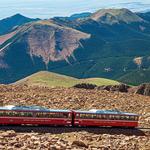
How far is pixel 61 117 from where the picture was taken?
6269 centimetres

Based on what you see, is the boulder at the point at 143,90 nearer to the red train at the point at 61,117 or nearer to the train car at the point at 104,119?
the train car at the point at 104,119

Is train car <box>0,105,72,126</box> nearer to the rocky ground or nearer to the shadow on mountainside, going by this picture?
the shadow on mountainside

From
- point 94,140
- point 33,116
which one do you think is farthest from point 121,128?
point 94,140

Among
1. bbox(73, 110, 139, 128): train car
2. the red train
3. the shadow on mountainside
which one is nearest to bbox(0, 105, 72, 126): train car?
the red train

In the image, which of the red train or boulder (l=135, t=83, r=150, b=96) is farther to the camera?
Answer: boulder (l=135, t=83, r=150, b=96)

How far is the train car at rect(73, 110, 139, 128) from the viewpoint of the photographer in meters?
63.7

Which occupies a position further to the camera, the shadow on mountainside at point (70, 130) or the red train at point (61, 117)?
the red train at point (61, 117)

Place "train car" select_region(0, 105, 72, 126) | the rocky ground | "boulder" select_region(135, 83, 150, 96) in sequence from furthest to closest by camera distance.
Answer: "boulder" select_region(135, 83, 150, 96) < "train car" select_region(0, 105, 72, 126) < the rocky ground

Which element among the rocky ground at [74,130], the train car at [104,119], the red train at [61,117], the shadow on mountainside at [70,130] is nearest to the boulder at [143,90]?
the rocky ground at [74,130]

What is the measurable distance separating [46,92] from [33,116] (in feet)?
112

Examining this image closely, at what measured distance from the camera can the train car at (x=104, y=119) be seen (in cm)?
6367

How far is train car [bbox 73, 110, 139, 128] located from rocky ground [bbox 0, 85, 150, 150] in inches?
36.4

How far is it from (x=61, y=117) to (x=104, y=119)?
19.6ft

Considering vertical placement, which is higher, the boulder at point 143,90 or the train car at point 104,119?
the train car at point 104,119
